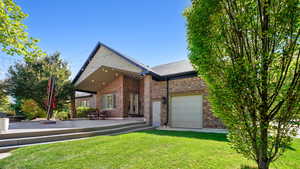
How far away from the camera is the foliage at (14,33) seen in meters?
4.15

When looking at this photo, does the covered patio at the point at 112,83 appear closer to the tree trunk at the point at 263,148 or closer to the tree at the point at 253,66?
the tree at the point at 253,66

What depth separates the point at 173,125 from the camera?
10797mm

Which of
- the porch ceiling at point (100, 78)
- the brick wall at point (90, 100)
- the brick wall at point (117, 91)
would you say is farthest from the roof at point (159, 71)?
the brick wall at point (90, 100)

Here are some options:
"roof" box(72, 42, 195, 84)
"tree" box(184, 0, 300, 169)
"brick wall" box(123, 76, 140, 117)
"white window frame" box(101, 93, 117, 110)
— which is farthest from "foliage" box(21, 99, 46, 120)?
"tree" box(184, 0, 300, 169)

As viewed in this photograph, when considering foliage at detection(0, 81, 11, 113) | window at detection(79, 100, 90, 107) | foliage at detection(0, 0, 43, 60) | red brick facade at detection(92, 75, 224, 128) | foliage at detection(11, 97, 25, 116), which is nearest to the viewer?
foliage at detection(0, 0, 43, 60)

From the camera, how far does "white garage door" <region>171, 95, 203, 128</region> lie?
986 cm

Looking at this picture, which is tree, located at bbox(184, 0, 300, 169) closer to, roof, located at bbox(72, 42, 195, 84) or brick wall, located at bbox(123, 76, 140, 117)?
roof, located at bbox(72, 42, 195, 84)

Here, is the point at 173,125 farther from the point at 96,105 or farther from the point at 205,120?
the point at 96,105

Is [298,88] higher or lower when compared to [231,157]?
higher

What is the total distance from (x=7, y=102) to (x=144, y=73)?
18.4m

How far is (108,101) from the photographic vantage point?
16.4 m

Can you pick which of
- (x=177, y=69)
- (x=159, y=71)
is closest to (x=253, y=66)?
(x=177, y=69)

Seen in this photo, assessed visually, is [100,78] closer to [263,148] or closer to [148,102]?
[148,102]

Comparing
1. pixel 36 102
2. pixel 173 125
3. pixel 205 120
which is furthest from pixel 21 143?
pixel 36 102
